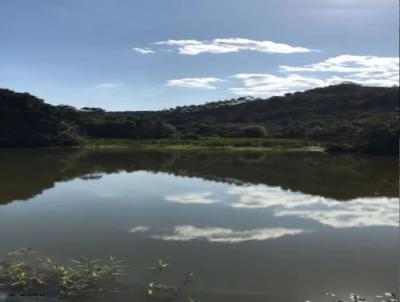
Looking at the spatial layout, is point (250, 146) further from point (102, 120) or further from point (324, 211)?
point (324, 211)

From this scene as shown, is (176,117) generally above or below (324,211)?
above

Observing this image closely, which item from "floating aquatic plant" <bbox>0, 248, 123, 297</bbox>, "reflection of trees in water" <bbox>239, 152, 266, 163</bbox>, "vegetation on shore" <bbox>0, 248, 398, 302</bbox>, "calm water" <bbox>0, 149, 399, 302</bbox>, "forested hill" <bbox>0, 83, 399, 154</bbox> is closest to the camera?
"vegetation on shore" <bbox>0, 248, 398, 302</bbox>

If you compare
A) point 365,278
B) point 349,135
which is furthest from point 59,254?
point 349,135

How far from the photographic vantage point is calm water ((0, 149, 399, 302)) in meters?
7.05

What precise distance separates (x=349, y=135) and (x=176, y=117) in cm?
6049

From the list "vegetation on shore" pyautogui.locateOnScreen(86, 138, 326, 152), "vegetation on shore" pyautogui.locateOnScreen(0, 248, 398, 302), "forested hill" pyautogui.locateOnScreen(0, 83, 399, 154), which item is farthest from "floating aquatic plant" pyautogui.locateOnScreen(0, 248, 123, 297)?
"vegetation on shore" pyautogui.locateOnScreen(86, 138, 326, 152)

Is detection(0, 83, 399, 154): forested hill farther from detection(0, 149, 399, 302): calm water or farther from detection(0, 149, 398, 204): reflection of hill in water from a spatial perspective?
detection(0, 149, 399, 302): calm water

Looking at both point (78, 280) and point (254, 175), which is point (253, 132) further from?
point (78, 280)

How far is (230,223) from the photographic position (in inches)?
439

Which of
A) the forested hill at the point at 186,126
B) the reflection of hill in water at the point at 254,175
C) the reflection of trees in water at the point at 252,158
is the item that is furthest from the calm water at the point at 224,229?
the forested hill at the point at 186,126

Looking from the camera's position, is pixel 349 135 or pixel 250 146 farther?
pixel 349 135

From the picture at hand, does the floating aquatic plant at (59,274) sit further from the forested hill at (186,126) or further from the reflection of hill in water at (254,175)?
the forested hill at (186,126)

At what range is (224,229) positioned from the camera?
10492mm

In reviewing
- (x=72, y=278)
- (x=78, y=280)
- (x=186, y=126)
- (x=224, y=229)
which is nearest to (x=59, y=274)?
(x=72, y=278)
